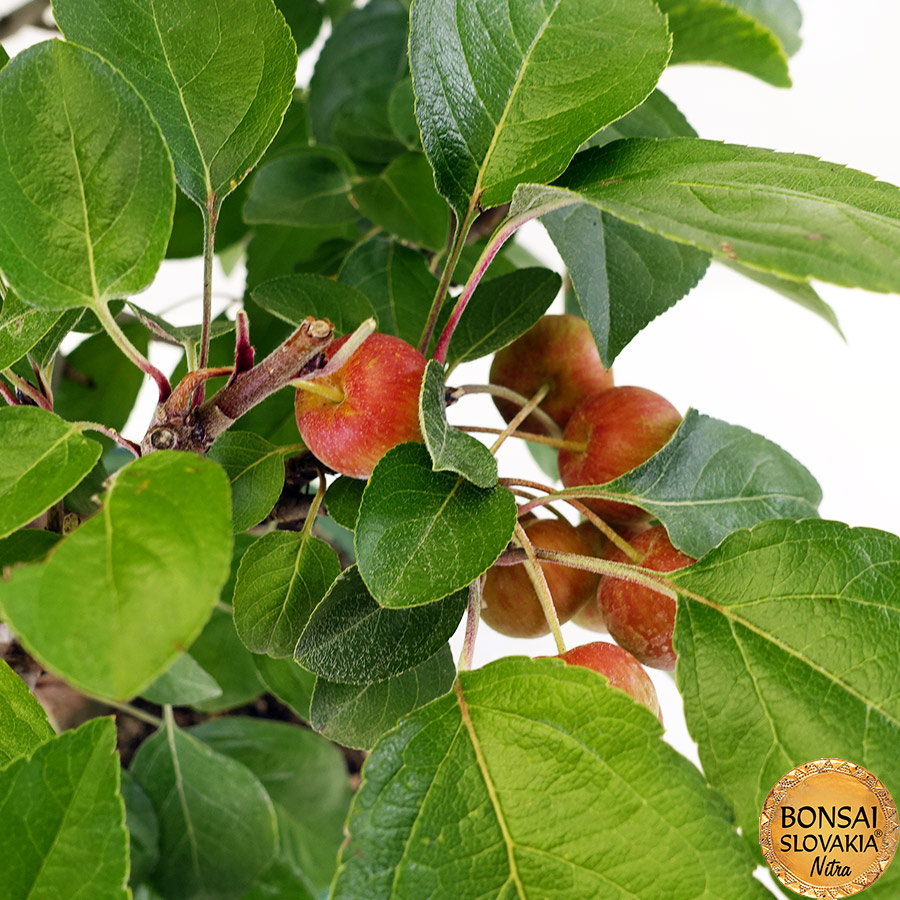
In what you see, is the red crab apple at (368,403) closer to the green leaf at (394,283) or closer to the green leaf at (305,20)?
the green leaf at (394,283)

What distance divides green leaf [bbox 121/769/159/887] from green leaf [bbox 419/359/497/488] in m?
0.39

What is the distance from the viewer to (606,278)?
354 millimetres

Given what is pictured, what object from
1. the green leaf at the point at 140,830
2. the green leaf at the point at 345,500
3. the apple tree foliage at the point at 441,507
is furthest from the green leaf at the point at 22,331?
the green leaf at the point at 140,830

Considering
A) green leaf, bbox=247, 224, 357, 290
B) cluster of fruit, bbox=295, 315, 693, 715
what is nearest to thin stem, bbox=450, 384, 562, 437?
cluster of fruit, bbox=295, 315, 693, 715

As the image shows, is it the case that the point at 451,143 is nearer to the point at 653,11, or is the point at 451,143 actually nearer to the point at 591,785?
the point at 653,11

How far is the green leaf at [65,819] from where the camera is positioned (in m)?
0.23

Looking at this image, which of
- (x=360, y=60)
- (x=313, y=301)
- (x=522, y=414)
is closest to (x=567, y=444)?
(x=522, y=414)

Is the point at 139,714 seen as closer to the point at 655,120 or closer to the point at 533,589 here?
the point at 533,589

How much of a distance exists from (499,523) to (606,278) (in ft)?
0.46

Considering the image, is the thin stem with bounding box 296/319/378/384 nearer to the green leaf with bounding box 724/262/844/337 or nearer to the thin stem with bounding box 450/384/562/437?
the thin stem with bounding box 450/384/562/437

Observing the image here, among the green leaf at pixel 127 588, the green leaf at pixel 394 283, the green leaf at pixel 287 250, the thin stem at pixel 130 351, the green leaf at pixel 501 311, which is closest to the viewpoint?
the green leaf at pixel 127 588

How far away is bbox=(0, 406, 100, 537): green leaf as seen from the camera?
0.71 feet

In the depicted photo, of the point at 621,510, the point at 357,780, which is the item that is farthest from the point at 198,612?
the point at 357,780

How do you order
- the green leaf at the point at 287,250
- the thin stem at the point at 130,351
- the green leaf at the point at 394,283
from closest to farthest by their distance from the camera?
the thin stem at the point at 130,351 → the green leaf at the point at 394,283 → the green leaf at the point at 287,250
